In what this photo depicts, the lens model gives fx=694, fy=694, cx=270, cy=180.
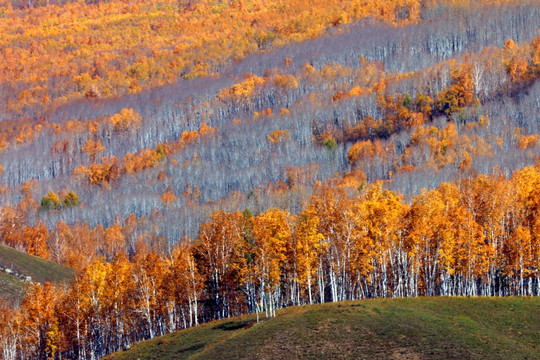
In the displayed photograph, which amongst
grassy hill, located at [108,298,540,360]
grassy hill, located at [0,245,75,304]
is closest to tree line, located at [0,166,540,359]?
grassy hill, located at [108,298,540,360]

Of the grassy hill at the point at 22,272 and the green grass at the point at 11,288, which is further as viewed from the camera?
the grassy hill at the point at 22,272

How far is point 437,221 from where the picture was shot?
79000 millimetres

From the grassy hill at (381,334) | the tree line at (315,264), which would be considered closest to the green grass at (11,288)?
the tree line at (315,264)

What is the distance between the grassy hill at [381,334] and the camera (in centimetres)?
5503

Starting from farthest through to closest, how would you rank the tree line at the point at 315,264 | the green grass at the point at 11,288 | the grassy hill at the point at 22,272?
the grassy hill at the point at 22,272
the green grass at the point at 11,288
the tree line at the point at 315,264

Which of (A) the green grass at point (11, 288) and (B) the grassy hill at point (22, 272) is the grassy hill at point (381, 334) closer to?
(A) the green grass at point (11, 288)

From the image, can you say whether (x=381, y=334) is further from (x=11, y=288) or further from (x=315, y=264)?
(x=11, y=288)

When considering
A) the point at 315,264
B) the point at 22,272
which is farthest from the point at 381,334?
the point at 22,272

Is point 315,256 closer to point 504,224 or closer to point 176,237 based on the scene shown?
point 504,224

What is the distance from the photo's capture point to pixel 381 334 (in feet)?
192

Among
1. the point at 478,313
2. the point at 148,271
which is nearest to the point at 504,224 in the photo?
the point at 478,313

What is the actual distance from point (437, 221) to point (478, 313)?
16610mm

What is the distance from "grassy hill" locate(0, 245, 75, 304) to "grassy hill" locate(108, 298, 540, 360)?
43.5 meters

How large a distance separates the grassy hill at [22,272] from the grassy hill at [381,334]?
4355cm
